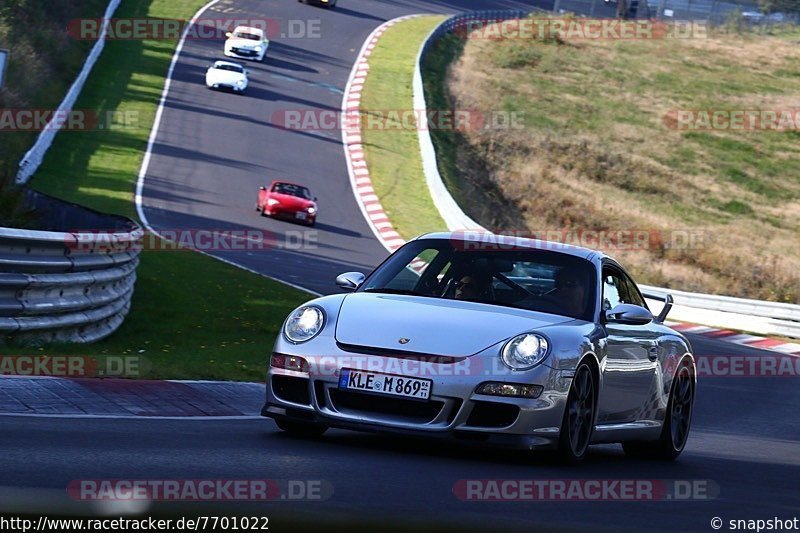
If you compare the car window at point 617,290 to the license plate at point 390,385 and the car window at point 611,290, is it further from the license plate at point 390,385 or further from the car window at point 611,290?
the license plate at point 390,385

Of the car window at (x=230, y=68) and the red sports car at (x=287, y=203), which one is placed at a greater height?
the car window at (x=230, y=68)

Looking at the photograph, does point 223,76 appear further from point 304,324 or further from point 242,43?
point 304,324

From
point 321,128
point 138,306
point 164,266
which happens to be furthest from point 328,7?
point 138,306

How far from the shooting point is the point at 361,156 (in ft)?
138

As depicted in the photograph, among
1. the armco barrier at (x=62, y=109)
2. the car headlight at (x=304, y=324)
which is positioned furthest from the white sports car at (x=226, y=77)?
the car headlight at (x=304, y=324)

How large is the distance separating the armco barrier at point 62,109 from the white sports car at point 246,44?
184 inches

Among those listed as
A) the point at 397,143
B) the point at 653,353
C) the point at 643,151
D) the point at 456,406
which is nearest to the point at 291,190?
the point at 397,143

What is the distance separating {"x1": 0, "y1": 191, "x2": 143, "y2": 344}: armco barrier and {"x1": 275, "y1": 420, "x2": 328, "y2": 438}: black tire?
11.7ft

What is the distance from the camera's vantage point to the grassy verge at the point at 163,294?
525 inches

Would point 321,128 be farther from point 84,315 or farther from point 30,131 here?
point 84,315

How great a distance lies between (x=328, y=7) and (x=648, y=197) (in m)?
24.2

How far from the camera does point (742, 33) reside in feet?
233

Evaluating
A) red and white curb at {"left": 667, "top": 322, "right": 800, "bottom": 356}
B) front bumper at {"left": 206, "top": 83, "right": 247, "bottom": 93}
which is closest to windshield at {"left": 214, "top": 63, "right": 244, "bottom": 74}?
front bumper at {"left": 206, "top": 83, "right": 247, "bottom": 93}

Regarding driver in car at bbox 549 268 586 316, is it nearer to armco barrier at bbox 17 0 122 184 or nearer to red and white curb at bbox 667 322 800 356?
red and white curb at bbox 667 322 800 356
